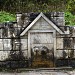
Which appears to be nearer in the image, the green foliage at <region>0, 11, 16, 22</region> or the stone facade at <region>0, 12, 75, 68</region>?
the stone facade at <region>0, 12, 75, 68</region>

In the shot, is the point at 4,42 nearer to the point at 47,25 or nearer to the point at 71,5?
the point at 47,25

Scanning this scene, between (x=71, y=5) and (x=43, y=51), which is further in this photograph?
(x=71, y=5)


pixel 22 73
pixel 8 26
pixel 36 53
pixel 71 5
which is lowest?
pixel 22 73

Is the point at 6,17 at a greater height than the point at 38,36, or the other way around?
the point at 6,17

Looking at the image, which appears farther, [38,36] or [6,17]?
[6,17]

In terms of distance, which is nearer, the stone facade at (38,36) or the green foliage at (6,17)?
the stone facade at (38,36)

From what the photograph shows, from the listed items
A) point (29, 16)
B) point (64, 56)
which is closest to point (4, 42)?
point (29, 16)

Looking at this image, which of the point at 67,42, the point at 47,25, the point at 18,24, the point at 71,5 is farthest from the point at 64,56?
the point at 71,5

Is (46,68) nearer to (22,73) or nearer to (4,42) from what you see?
(22,73)

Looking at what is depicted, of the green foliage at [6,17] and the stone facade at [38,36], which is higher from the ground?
the green foliage at [6,17]

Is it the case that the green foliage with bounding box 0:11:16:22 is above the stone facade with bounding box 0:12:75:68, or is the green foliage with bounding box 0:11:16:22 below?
above

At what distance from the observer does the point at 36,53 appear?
1167 centimetres

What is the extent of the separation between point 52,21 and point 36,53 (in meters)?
1.39

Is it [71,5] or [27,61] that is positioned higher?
[71,5]
